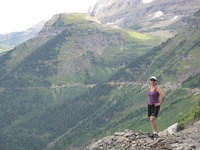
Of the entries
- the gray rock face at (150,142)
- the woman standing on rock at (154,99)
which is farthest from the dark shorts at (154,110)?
the gray rock face at (150,142)

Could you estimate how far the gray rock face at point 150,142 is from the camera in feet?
137

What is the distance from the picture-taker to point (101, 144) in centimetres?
5438

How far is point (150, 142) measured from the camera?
152 feet

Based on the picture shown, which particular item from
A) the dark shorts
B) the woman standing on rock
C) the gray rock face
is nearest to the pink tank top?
the woman standing on rock

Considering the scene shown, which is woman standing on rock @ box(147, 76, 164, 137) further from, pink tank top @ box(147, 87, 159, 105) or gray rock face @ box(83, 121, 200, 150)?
gray rock face @ box(83, 121, 200, 150)

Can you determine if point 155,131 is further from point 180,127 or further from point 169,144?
point 180,127

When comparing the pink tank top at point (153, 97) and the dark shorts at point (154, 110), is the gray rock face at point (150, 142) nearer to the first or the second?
the dark shorts at point (154, 110)

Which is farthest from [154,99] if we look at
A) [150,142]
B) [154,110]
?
[150,142]

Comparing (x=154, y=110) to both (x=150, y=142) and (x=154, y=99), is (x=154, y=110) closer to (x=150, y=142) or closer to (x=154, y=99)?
(x=154, y=99)

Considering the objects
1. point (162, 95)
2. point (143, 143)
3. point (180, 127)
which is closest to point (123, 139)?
point (143, 143)

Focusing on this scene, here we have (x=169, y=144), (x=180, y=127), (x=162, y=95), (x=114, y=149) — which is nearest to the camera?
(x=169, y=144)

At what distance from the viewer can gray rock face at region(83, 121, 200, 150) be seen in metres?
41.8

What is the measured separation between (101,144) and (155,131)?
9322 millimetres

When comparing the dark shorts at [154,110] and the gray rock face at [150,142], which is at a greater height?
the dark shorts at [154,110]
